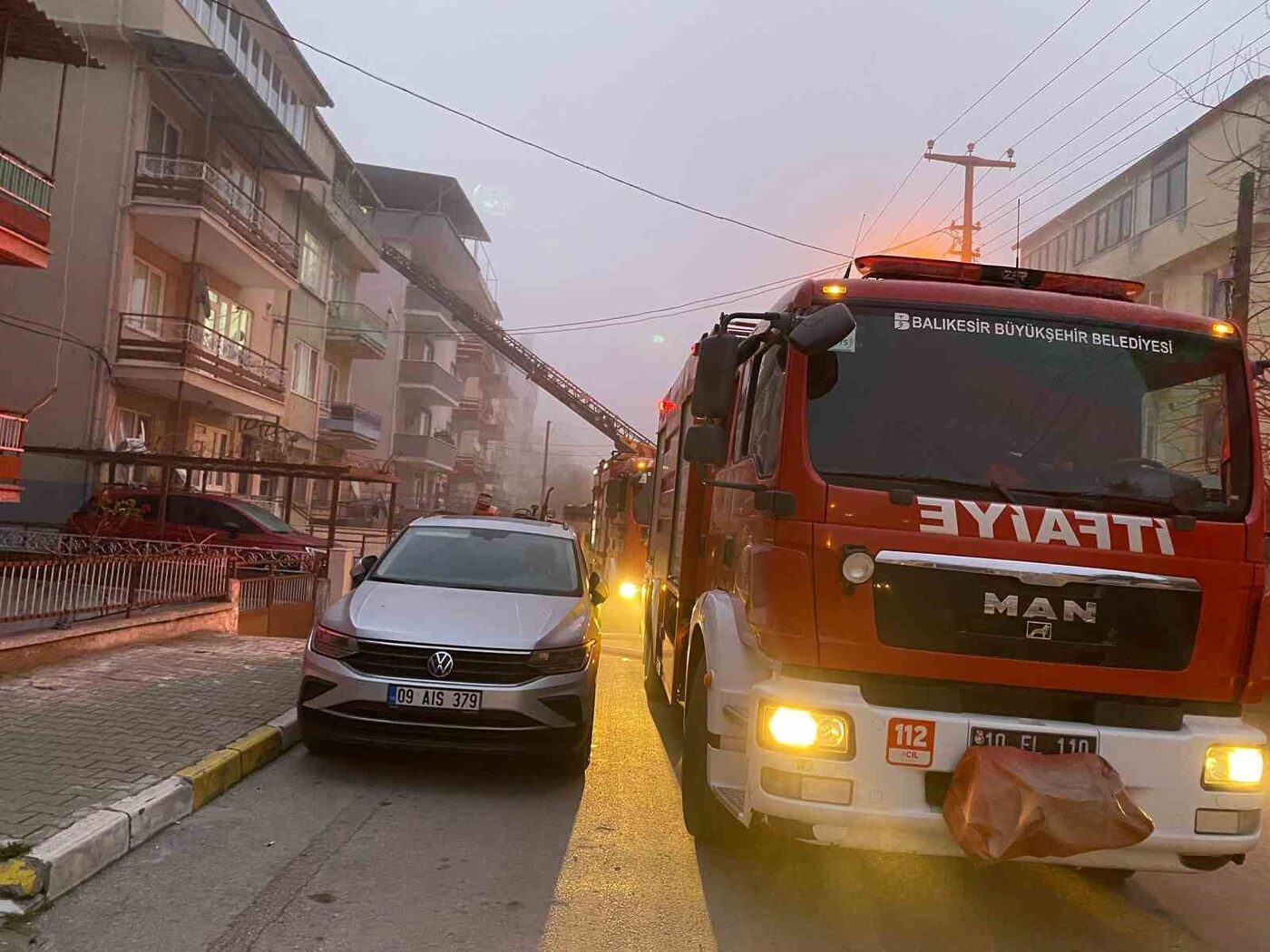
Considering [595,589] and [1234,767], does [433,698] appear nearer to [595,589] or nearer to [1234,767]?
[595,589]

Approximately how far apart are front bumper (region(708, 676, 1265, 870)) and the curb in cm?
281

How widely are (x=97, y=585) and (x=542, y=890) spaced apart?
21.8ft

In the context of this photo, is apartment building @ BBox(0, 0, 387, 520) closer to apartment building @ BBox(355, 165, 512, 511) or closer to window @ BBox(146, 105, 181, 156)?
window @ BBox(146, 105, 181, 156)

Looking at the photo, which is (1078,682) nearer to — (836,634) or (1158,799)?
(1158,799)

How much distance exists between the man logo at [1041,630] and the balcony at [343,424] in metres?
30.5

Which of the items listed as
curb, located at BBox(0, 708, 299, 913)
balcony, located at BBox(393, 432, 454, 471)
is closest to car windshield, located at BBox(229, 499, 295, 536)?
curb, located at BBox(0, 708, 299, 913)

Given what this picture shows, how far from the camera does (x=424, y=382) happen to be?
45.8 meters

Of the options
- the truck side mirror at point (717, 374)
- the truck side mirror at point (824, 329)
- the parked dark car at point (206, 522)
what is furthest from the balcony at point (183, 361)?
the truck side mirror at point (824, 329)

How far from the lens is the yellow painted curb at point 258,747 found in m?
5.92

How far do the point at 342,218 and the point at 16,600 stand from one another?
25.4 metres

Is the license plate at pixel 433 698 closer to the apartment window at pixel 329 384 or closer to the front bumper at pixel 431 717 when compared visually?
the front bumper at pixel 431 717

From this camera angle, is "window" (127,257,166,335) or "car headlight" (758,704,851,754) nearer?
"car headlight" (758,704,851,754)

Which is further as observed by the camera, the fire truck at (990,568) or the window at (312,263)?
the window at (312,263)

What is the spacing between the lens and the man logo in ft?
12.9
